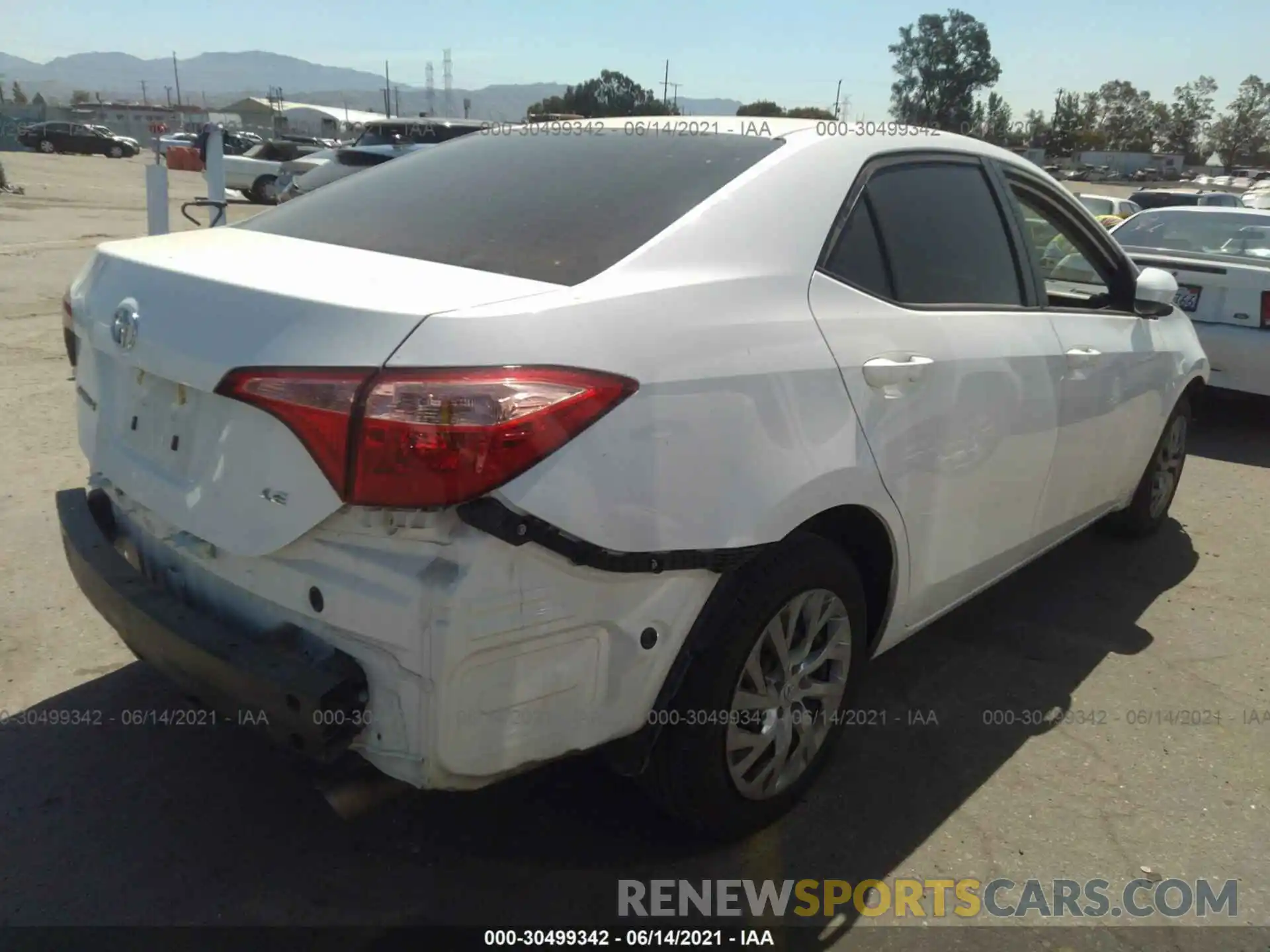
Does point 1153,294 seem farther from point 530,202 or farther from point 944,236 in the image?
point 530,202

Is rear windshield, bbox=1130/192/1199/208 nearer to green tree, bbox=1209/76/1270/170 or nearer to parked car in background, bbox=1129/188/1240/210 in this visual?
parked car in background, bbox=1129/188/1240/210

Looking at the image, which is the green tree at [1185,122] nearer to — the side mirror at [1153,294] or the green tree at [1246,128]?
the green tree at [1246,128]

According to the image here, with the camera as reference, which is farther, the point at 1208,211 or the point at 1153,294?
the point at 1208,211

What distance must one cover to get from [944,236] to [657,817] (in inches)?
71.8

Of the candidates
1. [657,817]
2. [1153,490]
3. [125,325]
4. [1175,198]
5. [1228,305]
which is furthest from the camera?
[1175,198]

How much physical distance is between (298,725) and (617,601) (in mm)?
631

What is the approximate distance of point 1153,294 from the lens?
3795 millimetres

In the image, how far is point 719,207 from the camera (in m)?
2.33

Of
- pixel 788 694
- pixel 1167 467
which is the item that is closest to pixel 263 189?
pixel 1167 467

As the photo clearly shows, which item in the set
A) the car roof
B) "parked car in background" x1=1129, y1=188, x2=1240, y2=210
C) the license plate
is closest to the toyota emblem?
the license plate

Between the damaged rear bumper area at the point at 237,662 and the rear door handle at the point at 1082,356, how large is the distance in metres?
2.50

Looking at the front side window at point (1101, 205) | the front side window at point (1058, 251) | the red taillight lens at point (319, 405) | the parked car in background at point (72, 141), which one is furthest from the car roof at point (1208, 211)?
the parked car in background at point (72, 141)

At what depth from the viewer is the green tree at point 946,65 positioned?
160 feet

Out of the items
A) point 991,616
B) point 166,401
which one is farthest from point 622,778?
point 991,616
